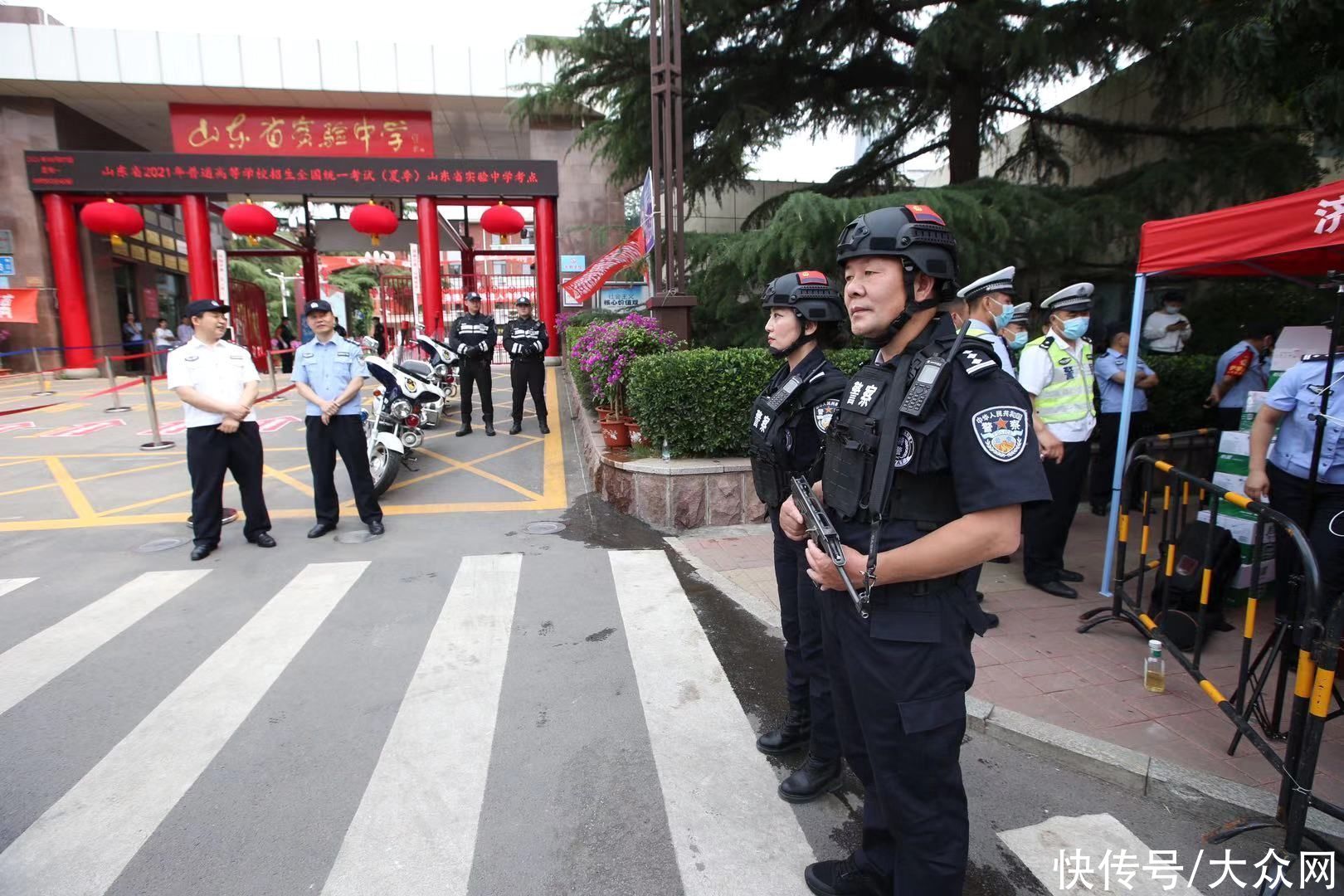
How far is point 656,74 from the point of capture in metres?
8.02

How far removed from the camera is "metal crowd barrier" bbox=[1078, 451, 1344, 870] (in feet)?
7.48

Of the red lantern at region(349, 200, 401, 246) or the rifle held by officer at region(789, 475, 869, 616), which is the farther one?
the red lantern at region(349, 200, 401, 246)

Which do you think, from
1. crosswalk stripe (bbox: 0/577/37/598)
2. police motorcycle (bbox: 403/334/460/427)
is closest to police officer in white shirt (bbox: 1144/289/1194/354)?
police motorcycle (bbox: 403/334/460/427)

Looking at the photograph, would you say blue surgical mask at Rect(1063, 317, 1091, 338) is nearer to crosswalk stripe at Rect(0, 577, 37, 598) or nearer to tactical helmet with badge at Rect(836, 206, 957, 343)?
tactical helmet with badge at Rect(836, 206, 957, 343)

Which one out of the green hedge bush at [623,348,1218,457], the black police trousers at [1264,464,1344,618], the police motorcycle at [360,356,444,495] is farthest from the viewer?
the police motorcycle at [360,356,444,495]

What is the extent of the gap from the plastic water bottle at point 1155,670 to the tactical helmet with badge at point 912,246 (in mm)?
2626

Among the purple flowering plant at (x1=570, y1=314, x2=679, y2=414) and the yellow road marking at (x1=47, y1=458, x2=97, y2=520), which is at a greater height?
the purple flowering plant at (x1=570, y1=314, x2=679, y2=414)

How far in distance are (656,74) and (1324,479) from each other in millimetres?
7201

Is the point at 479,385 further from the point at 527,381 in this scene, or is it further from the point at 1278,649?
the point at 1278,649

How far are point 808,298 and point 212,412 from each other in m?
5.06

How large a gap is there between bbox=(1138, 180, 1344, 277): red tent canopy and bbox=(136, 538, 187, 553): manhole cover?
7.60 m

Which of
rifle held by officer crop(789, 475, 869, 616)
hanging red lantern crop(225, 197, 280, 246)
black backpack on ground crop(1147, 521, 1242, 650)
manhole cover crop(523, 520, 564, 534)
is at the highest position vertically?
hanging red lantern crop(225, 197, 280, 246)

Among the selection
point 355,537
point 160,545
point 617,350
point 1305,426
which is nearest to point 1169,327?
point 1305,426

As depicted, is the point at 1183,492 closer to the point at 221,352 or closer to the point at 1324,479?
the point at 1324,479
